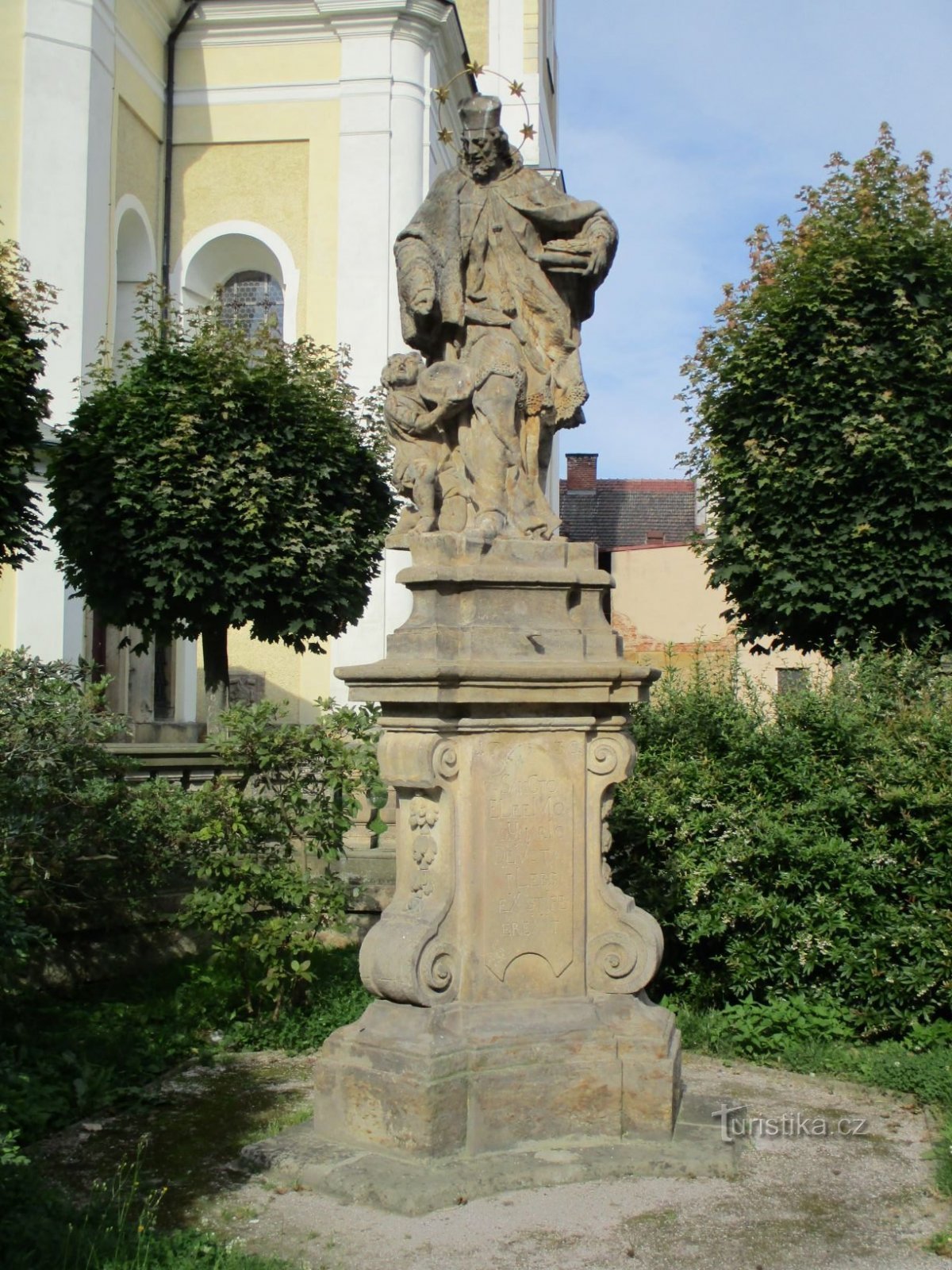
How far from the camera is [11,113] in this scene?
1722cm

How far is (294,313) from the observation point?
20.6 meters

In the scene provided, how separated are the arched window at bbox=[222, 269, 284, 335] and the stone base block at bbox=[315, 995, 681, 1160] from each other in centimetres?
1801

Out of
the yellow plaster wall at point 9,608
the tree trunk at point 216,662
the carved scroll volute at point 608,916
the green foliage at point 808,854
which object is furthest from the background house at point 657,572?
the yellow plaster wall at point 9,608

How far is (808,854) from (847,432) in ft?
17.5

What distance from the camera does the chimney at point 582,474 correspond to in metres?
41.9

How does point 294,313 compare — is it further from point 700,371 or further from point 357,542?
point 700,371

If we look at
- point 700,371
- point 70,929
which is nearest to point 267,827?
point 70,929

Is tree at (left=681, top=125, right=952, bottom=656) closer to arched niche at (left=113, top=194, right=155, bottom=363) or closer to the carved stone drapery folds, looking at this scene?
the carved stone drapery folds

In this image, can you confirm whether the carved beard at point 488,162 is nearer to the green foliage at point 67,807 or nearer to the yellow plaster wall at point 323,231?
the green foliage at point 67,807

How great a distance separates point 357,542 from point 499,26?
1850 centimetres

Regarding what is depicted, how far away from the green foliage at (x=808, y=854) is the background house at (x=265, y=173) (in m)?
11.4

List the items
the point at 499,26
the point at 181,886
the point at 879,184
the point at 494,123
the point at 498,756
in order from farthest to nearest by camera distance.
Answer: the point at 499,26 < the point at 879,184 < the point at 181,886 < the point at 494,123 < the point at 498,756

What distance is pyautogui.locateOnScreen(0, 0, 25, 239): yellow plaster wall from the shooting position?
17094mm

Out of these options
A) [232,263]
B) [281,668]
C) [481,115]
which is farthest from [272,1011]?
[232,263]
